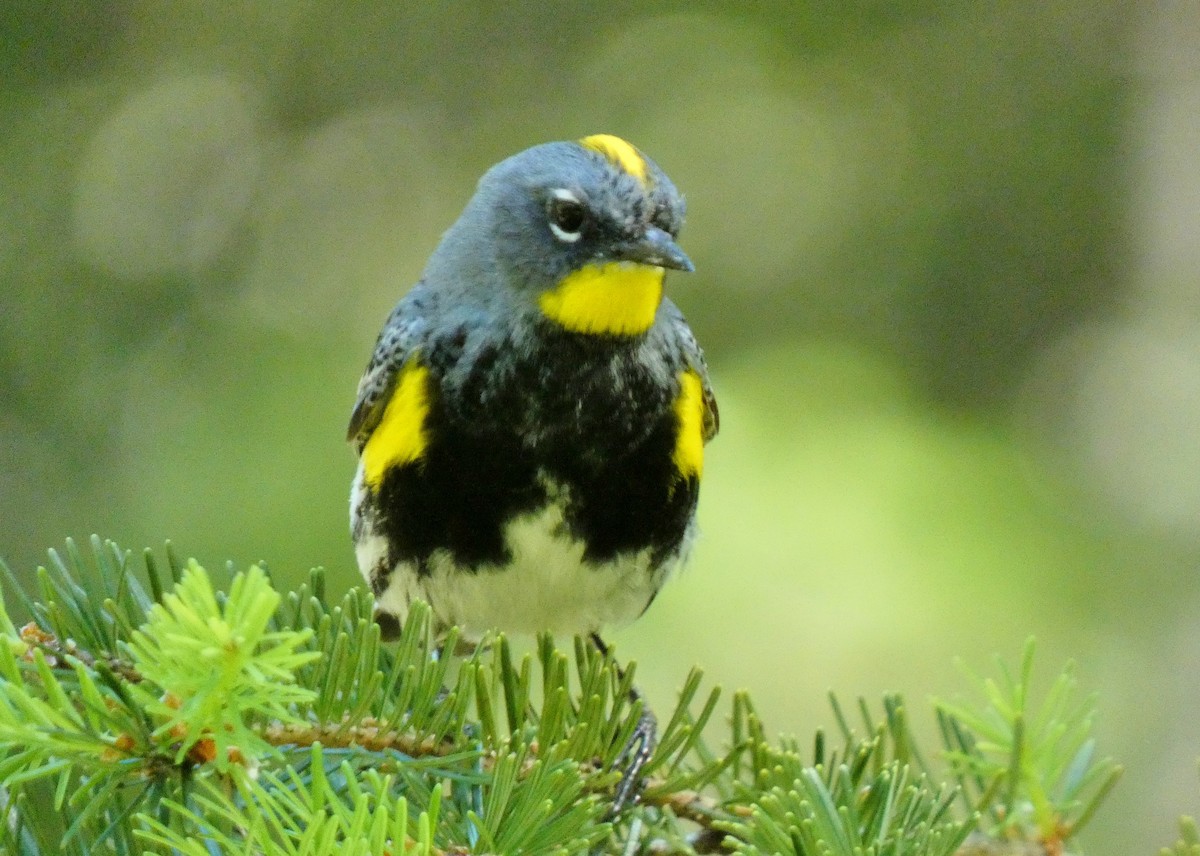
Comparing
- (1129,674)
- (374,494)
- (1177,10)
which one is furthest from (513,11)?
(374,494)

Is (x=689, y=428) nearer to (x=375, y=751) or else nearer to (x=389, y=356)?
(x=389, y=356)

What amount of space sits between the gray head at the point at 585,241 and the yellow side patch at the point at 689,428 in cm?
17

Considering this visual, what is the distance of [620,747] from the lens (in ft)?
5.40

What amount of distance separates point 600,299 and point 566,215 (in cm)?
18

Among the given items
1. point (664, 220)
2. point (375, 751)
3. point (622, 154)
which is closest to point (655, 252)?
point (664, 220)

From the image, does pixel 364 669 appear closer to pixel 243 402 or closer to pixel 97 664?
pixel 97 664

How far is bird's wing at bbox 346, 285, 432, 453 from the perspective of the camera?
9.30 ft

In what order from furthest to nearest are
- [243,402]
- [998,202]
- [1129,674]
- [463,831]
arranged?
1. [998,202]
2. [1129,674]
3. [243,402]
4. [463,831]

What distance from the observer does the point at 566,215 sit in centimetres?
269

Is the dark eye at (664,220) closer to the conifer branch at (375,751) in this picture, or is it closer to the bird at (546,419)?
the bird at (546,419)

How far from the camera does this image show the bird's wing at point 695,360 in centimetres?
291

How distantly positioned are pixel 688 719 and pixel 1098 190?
6881 millimetres

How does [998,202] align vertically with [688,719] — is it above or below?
above

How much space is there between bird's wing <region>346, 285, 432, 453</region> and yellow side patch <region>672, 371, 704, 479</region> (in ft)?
1.81
